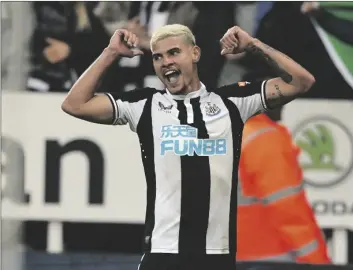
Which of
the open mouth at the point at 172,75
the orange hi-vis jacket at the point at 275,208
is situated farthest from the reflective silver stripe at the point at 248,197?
the open mouth at the point at 172,75

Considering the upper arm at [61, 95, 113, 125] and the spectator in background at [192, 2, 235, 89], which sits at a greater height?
the spectator in background at [192, 2, 235, 89]

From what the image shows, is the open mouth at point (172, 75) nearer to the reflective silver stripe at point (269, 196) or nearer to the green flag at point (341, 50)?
the reflective silver stripe at point (269, 196)

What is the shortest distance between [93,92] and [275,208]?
112 inches

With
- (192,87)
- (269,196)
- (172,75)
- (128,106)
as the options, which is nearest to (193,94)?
(192,87)

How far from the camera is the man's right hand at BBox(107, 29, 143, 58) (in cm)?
365

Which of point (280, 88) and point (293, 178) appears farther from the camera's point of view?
point (293, 178)

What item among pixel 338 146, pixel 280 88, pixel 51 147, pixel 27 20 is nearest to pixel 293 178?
pixel 338 146

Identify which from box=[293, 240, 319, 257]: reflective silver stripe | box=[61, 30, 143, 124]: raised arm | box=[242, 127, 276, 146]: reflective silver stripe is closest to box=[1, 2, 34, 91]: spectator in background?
box=[242, 127, 276, 146]: reflective silver stripe

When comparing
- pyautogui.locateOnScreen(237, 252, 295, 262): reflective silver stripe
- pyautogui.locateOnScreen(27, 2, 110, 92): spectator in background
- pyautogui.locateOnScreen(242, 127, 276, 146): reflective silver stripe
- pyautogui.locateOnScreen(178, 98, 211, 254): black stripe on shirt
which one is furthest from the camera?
pyautogui.locateOnScreen(27, 2, 110, 92): spectator in background

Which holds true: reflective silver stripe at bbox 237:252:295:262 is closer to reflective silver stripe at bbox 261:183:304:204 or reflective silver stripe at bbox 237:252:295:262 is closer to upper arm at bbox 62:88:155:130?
reflective silver stripe at bbox 261:183:304:204

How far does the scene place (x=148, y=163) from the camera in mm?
3590

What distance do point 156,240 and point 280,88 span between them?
815mm

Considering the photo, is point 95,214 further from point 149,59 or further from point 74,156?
point 149,59

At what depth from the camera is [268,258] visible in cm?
628
